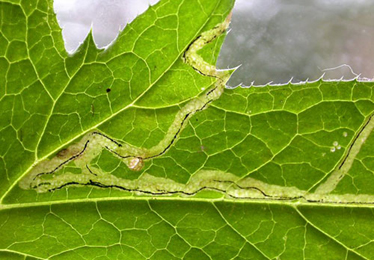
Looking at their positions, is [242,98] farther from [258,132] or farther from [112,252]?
[112,252]

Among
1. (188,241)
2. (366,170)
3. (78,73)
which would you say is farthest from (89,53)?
(366,170)

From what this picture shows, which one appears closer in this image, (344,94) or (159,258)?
(344,94)

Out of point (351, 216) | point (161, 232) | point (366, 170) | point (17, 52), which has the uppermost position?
point (17, 52)

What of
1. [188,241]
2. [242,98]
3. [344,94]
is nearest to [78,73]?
[242,98]

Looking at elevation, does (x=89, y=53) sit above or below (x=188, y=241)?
above

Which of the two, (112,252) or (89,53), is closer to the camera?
(89,53)

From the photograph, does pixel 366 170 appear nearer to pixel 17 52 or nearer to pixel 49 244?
pixel 49 244

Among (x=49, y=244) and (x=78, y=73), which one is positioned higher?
(x=78, y=73)
